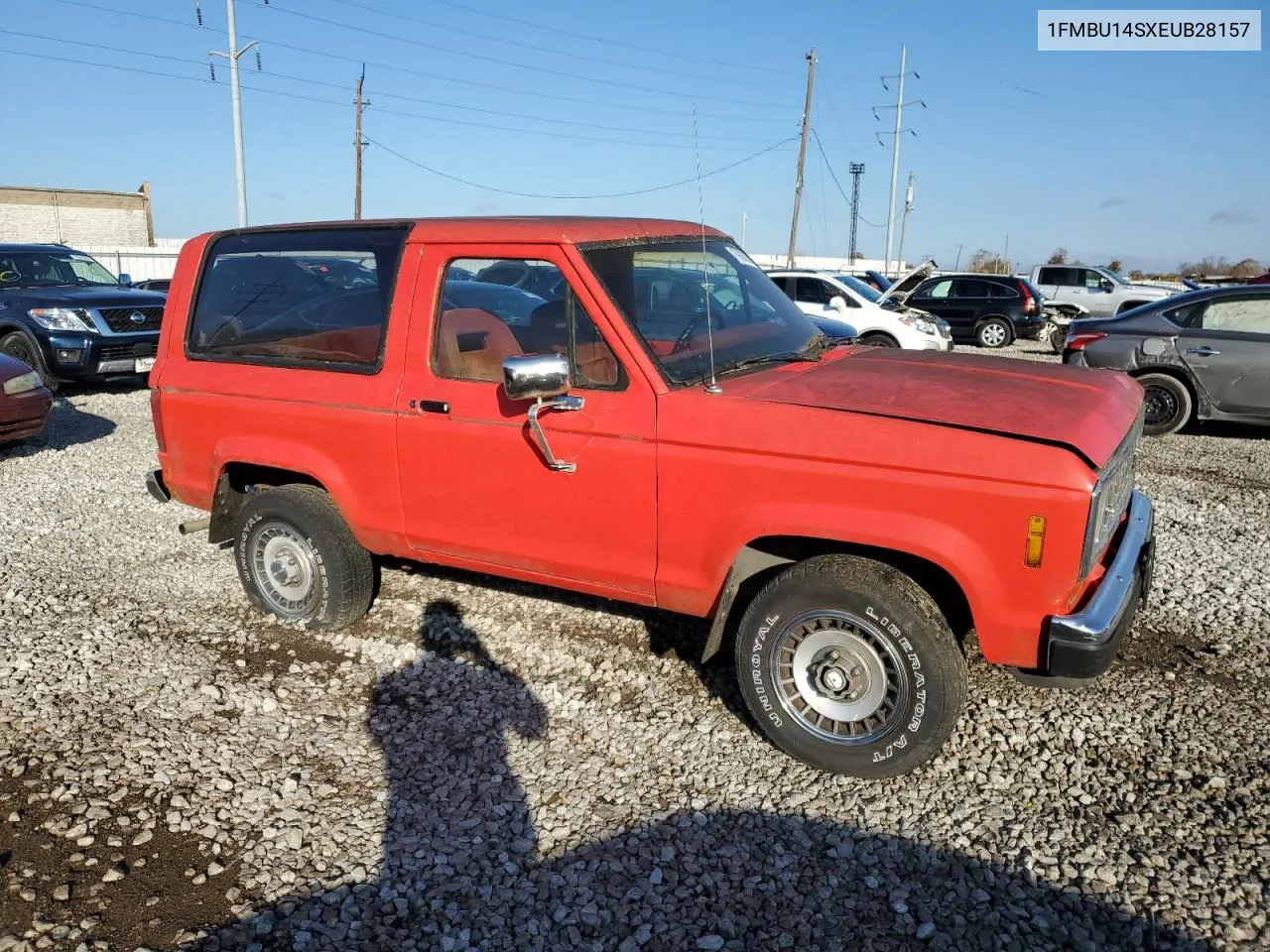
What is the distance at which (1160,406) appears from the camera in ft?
32.3

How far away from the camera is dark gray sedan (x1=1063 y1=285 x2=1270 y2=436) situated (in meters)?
9.31

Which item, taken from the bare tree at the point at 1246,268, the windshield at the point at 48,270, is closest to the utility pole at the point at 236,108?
the windshield at the point at 48,270

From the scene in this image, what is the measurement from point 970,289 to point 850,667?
1940cm

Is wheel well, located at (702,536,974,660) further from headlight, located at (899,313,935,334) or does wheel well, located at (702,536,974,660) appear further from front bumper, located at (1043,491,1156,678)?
headlight, located at (899,313,935,334)

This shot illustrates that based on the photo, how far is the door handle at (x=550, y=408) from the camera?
3.77 meters

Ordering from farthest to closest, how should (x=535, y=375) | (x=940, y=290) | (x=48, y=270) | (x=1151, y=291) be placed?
1. (x=1151, y=291)
2. (x=940, y=290)
3. (x=48, y=270)
4. (x=535, y=375)

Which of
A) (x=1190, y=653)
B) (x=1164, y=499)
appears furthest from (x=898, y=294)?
(x=1190, y=653)

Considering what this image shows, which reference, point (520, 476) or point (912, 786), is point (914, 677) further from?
point (520, 476)

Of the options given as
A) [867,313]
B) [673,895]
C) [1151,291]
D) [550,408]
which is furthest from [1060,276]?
[673,895]

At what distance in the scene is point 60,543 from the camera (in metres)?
6.61

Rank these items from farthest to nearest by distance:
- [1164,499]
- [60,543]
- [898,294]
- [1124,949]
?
1. [898,294]
2. [1164,499]
3. [60,543]
4. [1124,949]

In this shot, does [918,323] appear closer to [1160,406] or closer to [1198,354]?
[1160,406]

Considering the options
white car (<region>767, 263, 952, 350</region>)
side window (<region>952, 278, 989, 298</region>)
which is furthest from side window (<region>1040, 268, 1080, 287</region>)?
white car (<region>767, 263, 952, 350</region>)

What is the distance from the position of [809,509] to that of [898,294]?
65.3 ft
